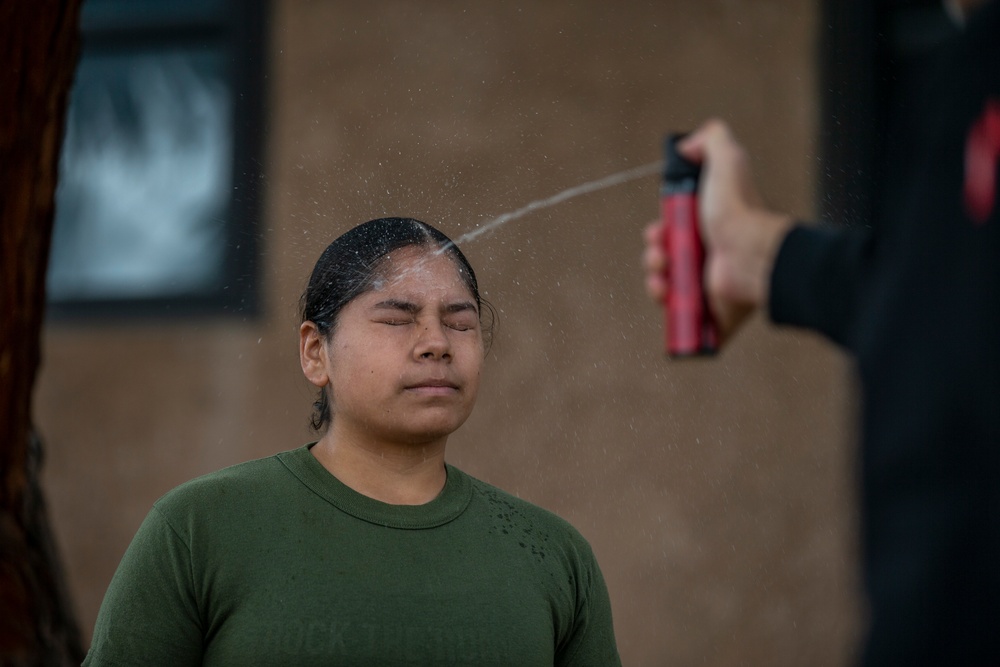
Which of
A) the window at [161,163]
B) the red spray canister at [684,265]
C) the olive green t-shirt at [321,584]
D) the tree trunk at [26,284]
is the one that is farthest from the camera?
the window at [161,163]

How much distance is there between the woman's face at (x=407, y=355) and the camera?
203cm

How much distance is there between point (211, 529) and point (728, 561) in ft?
8.69

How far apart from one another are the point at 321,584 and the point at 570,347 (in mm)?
2530

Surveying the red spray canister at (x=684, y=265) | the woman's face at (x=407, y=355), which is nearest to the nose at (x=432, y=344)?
the woman's face at (x=407, y=355)

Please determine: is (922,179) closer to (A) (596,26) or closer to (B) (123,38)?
(A) (596,26)

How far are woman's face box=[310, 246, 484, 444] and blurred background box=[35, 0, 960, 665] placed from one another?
5.56 feet

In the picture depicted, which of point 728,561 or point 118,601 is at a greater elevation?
point 118,601

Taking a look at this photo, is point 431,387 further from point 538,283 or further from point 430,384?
point 538,283

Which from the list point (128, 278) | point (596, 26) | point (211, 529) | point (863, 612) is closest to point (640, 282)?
point (596, 26)

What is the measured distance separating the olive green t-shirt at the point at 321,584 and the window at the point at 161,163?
282 centimetres

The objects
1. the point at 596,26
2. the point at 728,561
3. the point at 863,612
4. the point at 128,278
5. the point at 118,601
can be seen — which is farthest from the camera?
the point at 128,278

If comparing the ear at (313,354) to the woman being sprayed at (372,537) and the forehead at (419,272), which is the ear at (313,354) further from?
the forehead at (419,272)

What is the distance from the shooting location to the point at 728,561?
13.9ft

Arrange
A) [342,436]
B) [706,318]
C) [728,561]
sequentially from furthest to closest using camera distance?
[728,561]
[342,436]
[706,318]
